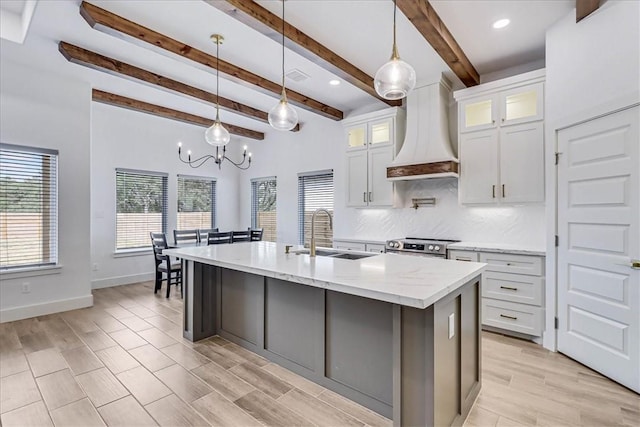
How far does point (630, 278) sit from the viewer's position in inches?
95.0

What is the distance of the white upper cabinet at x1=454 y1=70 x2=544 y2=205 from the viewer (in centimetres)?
334

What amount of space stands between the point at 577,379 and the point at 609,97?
2.23 meters

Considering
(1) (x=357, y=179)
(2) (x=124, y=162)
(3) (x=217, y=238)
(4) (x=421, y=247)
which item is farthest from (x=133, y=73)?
(4) (x=421, y=247)

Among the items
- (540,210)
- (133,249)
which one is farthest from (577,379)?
(133,249)

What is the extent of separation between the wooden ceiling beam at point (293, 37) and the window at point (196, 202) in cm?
424

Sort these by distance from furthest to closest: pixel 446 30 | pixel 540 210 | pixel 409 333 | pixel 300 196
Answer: pixel 300 196 → pixel 540 210 → pixel 446 30 → pixel 409 333

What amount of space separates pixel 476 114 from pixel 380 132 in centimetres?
134

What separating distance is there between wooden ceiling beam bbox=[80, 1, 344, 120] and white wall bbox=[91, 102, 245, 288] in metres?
2.83

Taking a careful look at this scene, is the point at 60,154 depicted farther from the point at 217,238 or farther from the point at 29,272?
the point at 217,238

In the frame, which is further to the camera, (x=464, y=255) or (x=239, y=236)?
(x=239, y=236)

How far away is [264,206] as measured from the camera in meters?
7.09

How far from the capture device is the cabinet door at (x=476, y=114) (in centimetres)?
371

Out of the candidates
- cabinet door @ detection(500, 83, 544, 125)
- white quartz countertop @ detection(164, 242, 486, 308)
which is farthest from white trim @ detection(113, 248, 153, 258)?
cabinet door @ detection(500, 83, 544, 125)

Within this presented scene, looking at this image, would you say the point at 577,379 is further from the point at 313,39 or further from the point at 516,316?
the point at 313,39
